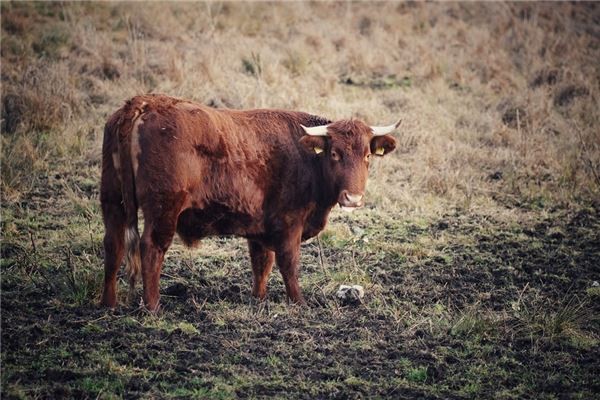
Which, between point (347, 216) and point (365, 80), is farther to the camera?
point (365, 80)

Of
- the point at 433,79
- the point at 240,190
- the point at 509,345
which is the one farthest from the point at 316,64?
the point at 509,345

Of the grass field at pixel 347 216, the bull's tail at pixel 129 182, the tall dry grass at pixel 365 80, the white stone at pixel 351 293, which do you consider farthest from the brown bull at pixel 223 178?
the tall dry grass at pixel 365 80

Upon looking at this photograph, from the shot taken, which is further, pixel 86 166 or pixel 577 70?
pixel 577 70

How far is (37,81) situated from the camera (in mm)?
10430

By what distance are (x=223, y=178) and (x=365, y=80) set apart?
7.33 metres

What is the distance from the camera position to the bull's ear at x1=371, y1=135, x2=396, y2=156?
6.68 meters

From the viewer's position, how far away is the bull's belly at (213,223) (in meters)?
A: 5.98

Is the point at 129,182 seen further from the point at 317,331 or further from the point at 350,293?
the point at 350,293

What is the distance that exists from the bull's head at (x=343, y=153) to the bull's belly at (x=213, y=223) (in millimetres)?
744

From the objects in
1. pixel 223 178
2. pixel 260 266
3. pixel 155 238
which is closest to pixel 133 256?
pixel 155 238

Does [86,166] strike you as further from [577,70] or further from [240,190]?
[577,70]

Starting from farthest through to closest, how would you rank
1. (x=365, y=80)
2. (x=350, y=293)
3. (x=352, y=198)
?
(x=365, y=80)
(x=350, y=293)
(x=352, y=198)

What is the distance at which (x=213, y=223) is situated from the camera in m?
6.11

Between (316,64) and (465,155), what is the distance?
3.80 meters
